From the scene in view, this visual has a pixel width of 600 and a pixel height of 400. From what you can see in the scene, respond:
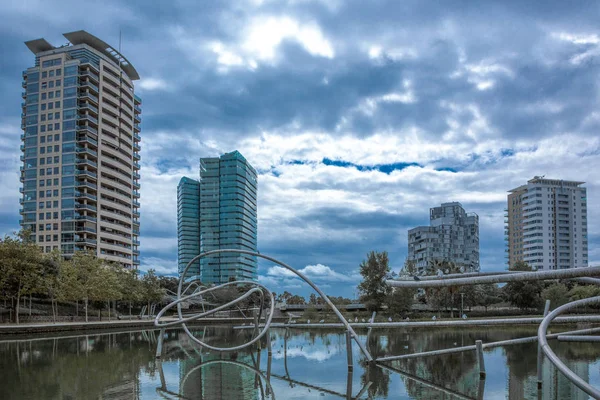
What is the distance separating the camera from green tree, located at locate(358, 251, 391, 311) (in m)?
66.9

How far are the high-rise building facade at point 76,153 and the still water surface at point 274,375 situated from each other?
236ft

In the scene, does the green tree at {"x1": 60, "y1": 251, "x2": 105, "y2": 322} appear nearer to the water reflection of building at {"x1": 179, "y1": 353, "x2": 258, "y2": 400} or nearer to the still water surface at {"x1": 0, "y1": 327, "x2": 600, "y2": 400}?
the still water surface at {"x1": 0, "y1": 327, "x2": 600, "y2": 400}

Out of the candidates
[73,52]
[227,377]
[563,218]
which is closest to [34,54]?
Result: [73,52]

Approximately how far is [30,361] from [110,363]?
442 cm

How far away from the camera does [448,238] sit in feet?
487

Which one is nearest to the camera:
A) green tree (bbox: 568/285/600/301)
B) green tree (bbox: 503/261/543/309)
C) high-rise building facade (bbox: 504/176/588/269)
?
green tree (bbox: 568/285/600/301)

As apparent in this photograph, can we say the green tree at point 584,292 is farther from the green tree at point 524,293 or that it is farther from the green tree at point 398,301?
the green tree at point 398,301

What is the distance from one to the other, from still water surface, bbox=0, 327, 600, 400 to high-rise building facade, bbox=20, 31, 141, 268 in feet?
236

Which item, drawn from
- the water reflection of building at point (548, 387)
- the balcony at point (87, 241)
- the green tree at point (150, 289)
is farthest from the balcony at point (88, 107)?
the water reflection of building at point (548, 387)

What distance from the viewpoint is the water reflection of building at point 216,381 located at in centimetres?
1752

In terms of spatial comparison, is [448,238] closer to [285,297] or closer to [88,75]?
[285,297]

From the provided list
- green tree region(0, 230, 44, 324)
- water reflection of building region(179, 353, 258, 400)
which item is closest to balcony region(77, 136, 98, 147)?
green tree region(0, 230, 44, 324)

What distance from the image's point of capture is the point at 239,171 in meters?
179

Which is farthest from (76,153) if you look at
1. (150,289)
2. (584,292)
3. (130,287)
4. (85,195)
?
(584,292)
